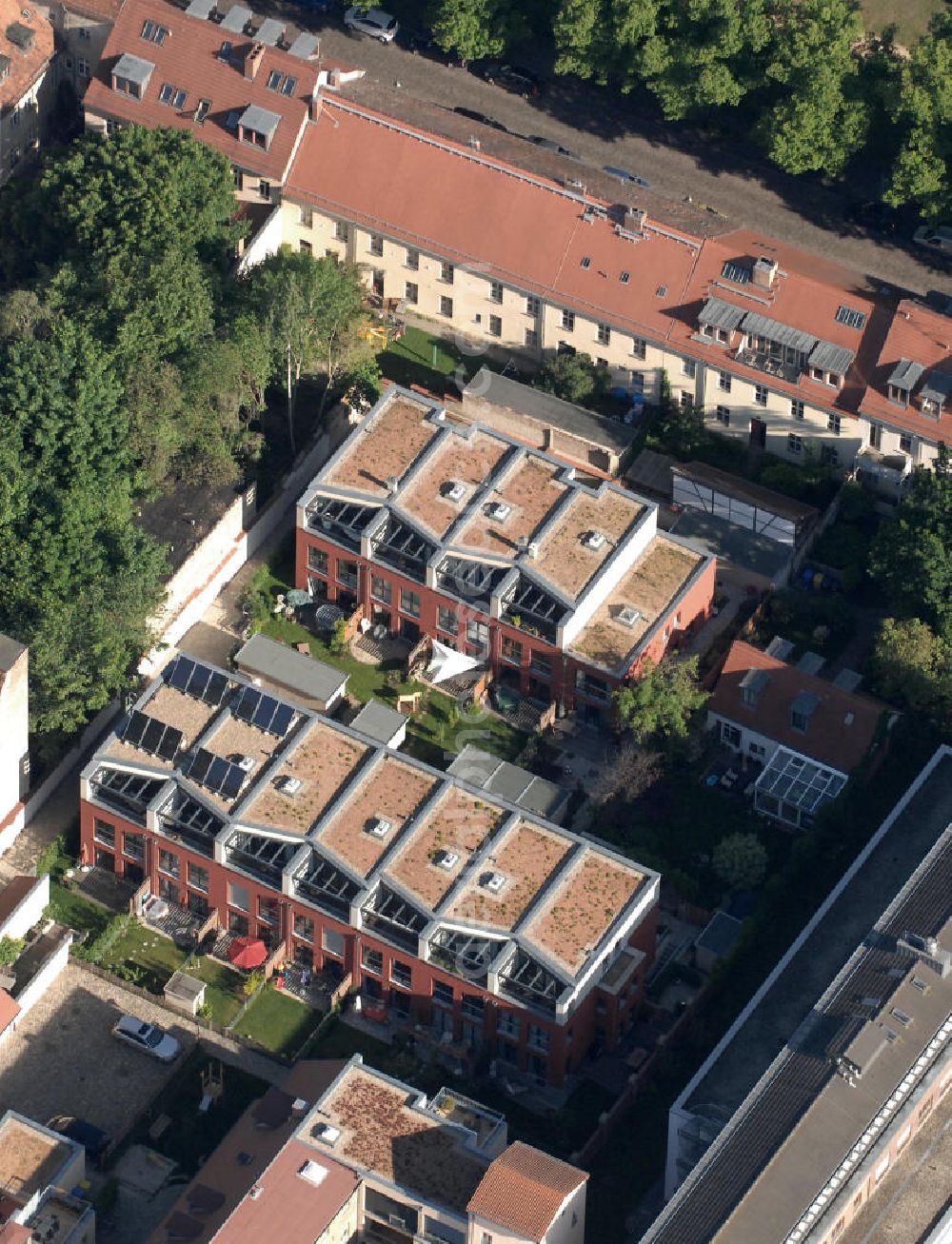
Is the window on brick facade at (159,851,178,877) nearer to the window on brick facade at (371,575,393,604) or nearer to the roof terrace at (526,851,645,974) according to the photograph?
the roof terrace at (526,851,645,974)

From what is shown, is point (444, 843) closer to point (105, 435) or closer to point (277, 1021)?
point (277, 1021)

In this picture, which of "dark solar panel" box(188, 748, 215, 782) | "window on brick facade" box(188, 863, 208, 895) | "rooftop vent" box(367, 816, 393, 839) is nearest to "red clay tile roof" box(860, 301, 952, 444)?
"rooftop vent" box(367, 816, 393, 839)

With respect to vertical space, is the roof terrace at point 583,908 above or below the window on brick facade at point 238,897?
above

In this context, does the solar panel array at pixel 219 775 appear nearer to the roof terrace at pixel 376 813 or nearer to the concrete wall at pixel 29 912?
the roof terrace at pixel 376 813

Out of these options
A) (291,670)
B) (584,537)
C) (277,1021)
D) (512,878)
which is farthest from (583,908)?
(291,670)

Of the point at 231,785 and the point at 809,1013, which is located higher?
the point at 809,1013

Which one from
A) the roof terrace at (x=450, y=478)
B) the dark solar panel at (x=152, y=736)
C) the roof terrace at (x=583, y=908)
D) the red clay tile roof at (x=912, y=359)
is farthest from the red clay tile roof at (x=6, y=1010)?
the red clay tile roof at (x=912, y=359)

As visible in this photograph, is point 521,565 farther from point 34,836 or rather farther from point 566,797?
point 34,836
